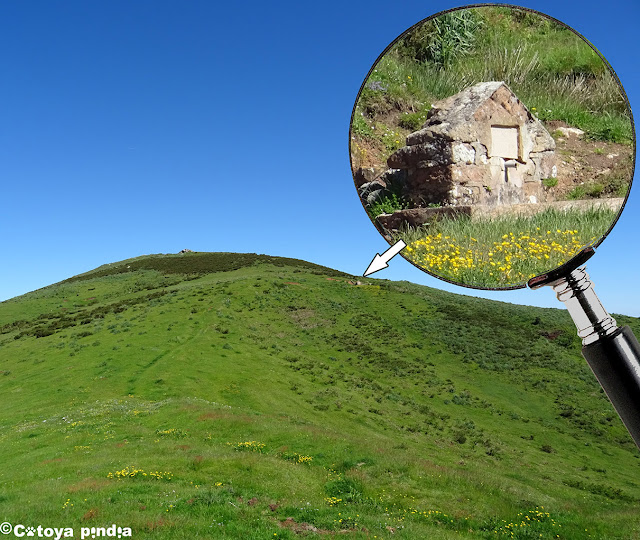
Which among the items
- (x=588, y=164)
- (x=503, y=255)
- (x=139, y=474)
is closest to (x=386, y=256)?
(x=503, y=255)

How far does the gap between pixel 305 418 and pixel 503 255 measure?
28.0 meters

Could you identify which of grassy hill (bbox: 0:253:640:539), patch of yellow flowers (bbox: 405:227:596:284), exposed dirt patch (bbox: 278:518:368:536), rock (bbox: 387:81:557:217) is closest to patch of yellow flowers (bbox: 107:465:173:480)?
grassy hill (bbox: 0:253:640:539)

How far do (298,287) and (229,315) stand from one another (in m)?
16.5

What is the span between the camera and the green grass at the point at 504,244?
8.21 ft

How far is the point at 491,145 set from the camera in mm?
2666

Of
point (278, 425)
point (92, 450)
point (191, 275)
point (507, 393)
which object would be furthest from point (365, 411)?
point (191, 275)

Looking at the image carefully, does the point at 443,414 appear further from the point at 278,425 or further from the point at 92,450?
the point at 92,450

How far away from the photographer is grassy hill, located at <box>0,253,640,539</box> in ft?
46.5

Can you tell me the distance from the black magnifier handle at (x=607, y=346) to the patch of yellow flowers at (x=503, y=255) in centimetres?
38

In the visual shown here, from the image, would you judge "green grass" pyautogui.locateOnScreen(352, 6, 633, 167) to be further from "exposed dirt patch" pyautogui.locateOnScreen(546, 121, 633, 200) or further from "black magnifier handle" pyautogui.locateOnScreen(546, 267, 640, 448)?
"black magnifier handle" pyautogui.locateOnScreen(546, 267, 640, 448)

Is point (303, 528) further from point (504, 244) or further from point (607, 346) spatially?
point (607, 346)

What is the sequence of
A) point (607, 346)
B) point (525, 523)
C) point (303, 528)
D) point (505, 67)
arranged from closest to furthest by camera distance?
point (607, 346)
point (505, 67)
point (303, 528)
point (525, 523)

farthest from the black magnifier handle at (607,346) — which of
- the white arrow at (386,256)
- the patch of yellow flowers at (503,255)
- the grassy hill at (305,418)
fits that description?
the grassy hill at (305,418)

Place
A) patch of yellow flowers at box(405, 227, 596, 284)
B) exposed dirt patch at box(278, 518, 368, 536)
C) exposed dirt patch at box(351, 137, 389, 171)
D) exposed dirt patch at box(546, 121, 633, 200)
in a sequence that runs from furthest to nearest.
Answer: exposed dirt patch at box(278, 518, 368, 536)
exposed dirt patch at box(351, 137, 389, 171)
exposed dirt patch at box(546, 121, 633, 200)
patch of yellow flowers at box(405, 227, 596, 284)
